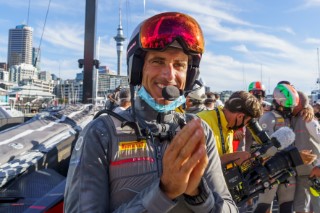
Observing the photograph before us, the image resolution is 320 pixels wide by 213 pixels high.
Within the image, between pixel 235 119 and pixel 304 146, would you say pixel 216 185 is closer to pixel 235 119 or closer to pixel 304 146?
pixel 235 119

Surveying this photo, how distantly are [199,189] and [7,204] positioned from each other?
1747 mm

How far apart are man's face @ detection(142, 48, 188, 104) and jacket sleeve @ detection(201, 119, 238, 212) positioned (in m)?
0.32

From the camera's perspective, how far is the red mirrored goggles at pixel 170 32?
5.39ft

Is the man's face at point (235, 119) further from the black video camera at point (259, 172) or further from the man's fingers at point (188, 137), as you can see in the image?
the man's fingers at point (188, 137)

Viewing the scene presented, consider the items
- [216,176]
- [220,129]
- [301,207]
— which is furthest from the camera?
[301,207]

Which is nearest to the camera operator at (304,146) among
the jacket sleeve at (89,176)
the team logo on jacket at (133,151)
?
the team logo on jacket at (133,151)

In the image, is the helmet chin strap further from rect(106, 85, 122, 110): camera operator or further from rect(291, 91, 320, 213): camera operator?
rect(291, 91, 320, 213): camera operator

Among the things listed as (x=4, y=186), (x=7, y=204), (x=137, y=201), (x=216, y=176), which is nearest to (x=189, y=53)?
(x=216, y=176)

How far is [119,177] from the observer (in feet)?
4.66

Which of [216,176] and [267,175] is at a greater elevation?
[216,176]

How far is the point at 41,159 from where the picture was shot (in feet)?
11.4

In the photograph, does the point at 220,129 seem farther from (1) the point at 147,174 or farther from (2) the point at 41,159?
(1) the point at 147,174

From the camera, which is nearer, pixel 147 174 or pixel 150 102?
pixel 147 174

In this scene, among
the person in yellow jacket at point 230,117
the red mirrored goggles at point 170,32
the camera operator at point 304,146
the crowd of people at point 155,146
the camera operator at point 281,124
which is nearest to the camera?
the crowd of people at point 155,146
